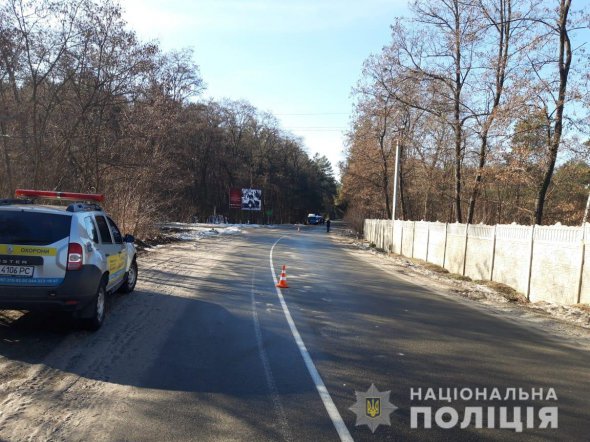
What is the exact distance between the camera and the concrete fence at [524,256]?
38.6ft

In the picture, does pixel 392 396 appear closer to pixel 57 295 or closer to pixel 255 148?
pixel 57 295

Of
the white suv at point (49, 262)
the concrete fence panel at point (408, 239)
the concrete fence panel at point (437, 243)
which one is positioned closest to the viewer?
the white suv at point (49, 262)

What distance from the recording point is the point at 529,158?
22875mm

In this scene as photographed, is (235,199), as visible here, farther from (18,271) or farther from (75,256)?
(18,271)

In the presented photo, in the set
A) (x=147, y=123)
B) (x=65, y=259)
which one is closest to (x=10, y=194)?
(x=147, y=123)

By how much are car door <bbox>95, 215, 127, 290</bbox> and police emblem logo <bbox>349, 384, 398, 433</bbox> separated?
5.02 metres

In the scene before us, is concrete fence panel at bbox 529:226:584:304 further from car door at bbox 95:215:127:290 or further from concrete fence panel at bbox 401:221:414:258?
concrete fence panel at bbox 401:221:414:258

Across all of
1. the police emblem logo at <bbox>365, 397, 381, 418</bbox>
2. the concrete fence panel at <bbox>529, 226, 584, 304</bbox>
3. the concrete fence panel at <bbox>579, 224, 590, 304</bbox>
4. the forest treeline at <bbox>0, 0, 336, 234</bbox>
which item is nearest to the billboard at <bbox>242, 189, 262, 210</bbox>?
the forest treeline at <bbox>0, 0, 336, 234</bbox>

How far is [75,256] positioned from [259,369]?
10.2ft

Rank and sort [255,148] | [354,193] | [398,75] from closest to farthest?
[398,75], [354,193], [255,148]

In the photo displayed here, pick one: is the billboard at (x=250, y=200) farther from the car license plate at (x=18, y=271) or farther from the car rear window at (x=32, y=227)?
the car license plate at (x=18, y=271)

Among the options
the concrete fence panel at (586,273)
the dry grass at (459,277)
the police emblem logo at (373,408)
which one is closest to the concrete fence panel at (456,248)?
the dry grass at (459,277)

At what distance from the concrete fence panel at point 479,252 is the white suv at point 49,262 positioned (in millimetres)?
13221

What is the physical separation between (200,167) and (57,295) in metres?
80.6
